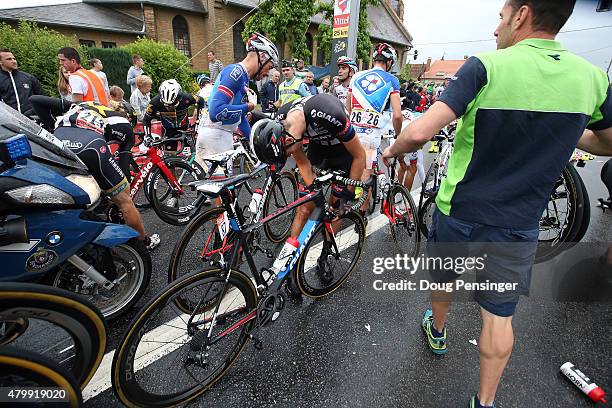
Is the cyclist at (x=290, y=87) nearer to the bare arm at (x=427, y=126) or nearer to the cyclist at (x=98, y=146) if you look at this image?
the cyclist at (x=98, y=146)

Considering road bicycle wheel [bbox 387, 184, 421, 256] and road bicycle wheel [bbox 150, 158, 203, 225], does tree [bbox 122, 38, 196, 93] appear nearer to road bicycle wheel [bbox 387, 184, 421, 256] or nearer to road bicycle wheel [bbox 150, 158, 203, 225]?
road bicycle wheel [bbox 150, 158, 203, 225]

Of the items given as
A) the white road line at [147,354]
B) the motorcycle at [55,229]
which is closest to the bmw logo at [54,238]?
the motorcycle at [55,229]

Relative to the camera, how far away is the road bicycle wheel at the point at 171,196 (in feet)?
13.2

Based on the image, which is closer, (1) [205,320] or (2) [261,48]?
(1) [205,320]

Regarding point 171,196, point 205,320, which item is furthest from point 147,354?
point 171,196

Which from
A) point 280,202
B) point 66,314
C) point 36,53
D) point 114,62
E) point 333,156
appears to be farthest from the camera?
point 114,62

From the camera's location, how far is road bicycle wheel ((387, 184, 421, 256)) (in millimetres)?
3404

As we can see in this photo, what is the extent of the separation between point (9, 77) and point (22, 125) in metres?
5.50

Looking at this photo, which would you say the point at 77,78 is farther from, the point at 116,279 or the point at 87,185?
the point at 116,279

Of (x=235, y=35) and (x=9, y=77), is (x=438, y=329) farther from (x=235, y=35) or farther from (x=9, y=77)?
(x=235, y=35)

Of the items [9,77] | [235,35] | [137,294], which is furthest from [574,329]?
[235,35]

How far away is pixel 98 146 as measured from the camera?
2.67 meters

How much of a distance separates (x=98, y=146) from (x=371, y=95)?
3.12 metres

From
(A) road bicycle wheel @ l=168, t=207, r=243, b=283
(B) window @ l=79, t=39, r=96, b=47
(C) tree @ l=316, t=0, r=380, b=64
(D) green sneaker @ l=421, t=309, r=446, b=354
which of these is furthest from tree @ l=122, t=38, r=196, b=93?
(D) green sneaker @ l=421, t=309, r=446, b=354
